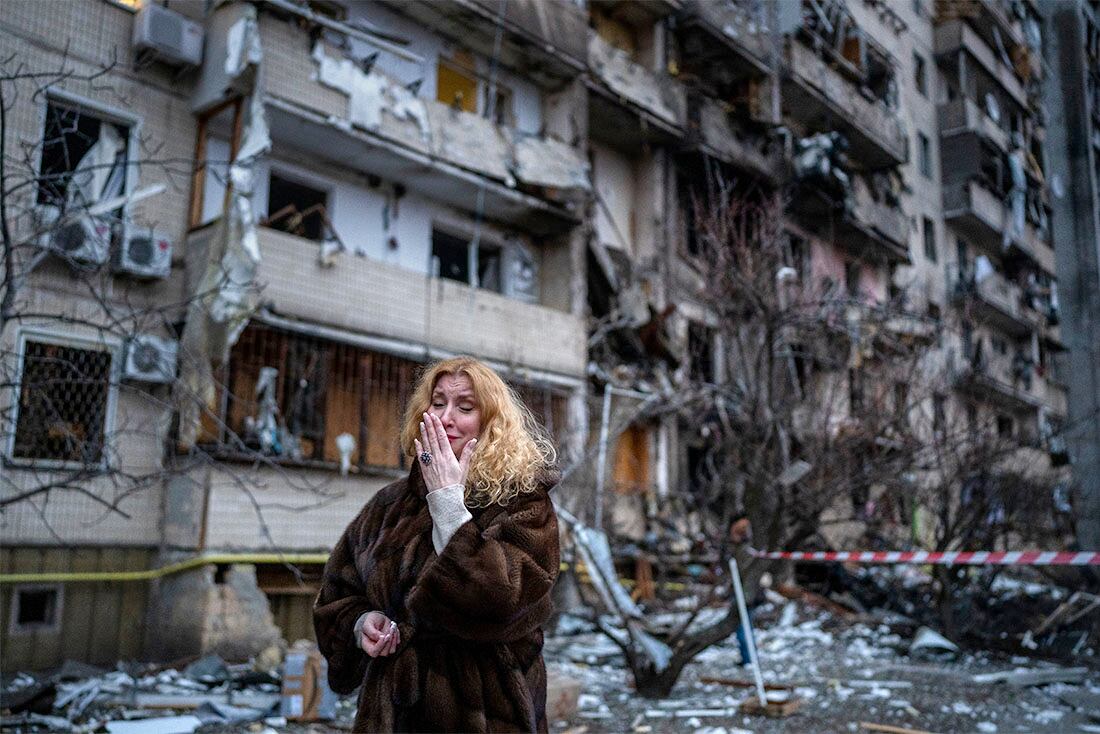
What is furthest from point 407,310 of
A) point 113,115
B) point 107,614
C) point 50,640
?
point 50,640

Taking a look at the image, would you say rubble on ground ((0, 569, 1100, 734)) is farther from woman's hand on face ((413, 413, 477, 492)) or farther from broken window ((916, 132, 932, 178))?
broken window ((916, 132, 932, 178))

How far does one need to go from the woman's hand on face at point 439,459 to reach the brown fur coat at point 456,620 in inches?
5.9

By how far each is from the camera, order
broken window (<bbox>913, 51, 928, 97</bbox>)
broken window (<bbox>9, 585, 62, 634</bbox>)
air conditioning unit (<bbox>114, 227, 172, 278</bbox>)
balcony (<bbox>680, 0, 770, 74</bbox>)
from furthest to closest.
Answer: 1. broken window (<bbox>913, 51, 928, 97</bbox>)
2. balcony (<bbox>680, 0, 770, 74</bbox>)
3. air conditioning unit (<bbox>114, 227, 172, 278</bbox>)
4. broken window (<bbox>9, 585, 62, 634</bbox>)

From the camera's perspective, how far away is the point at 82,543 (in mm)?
10703

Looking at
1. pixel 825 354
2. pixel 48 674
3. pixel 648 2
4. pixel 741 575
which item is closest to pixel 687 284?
pixel 648 2

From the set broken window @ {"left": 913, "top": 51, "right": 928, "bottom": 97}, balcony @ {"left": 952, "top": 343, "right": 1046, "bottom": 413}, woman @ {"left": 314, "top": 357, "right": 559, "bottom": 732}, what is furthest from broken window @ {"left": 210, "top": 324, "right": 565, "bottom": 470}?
broken window @ {"left": 913, "top": 51, "right": 928, "bottom": 97}

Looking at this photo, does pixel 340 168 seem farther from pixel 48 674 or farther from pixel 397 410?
pixel 48 674

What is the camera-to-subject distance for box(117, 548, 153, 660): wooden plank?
Result: 11094mm

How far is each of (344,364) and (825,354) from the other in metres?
6.77

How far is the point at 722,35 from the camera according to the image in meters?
21.2

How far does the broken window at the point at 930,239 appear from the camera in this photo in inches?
1217

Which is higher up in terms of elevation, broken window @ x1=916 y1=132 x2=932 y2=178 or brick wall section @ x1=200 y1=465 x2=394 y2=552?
broken window @ x1=916 y1=132 x2=932 y2=178

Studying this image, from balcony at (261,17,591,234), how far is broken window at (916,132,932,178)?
18.5 meters

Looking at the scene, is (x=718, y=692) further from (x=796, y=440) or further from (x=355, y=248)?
(x=355, y=248)
